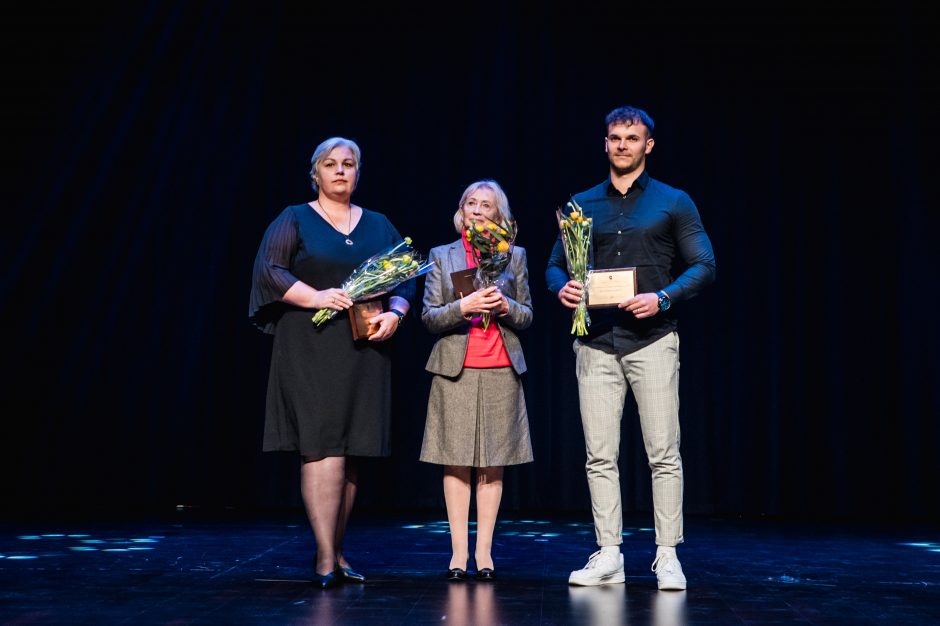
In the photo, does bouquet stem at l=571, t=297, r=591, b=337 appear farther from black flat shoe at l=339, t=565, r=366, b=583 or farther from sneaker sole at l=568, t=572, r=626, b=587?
black flat shoe at l=339, t=565, r=366, b=583

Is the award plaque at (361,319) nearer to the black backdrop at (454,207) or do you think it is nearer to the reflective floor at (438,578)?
the reflective floor at (438,578)

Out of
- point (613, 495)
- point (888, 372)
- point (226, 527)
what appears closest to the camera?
point (613, 495)

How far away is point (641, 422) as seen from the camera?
116 inches

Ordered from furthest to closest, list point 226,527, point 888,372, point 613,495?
point 888,372
point 226,527
point 613,495

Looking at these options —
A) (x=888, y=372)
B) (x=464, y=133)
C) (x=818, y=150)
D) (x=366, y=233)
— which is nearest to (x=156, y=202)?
(x=464, y=133)

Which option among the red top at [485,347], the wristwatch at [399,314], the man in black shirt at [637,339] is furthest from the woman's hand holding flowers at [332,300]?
the man in black shirt at [637,339]

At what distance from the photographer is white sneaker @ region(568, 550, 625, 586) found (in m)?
2.89

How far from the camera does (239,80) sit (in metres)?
5.73

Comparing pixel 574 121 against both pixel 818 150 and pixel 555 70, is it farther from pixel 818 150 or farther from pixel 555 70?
pixel 818 150

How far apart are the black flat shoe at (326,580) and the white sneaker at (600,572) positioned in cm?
70

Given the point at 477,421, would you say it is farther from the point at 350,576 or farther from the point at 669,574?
the point at 669,574

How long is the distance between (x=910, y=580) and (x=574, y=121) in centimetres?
341

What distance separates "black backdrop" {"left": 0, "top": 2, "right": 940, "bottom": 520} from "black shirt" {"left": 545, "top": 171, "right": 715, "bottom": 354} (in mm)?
2576

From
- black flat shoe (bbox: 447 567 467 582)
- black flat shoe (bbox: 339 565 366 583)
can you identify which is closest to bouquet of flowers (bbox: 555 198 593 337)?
black flat shoe (bbox: 447 567 467 582)
